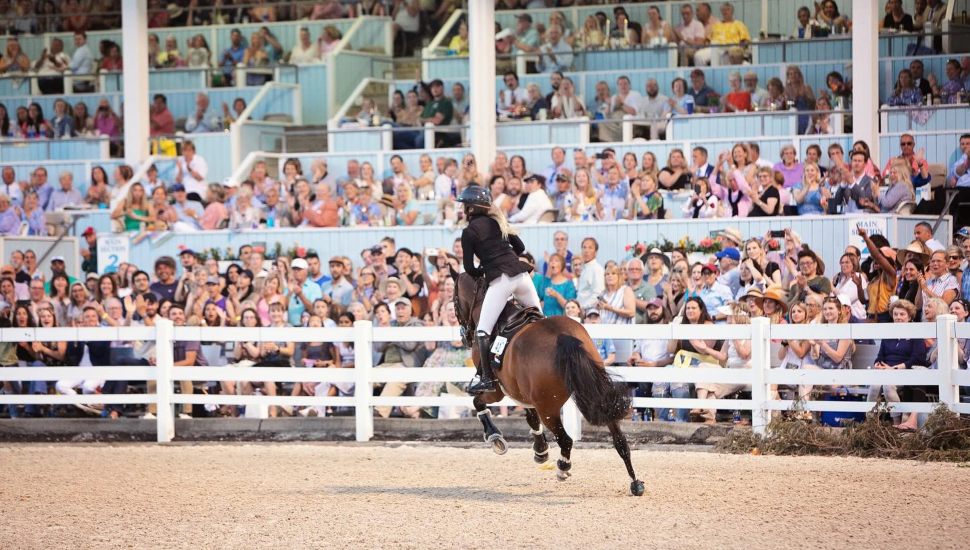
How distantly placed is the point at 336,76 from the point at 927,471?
51.6 feet

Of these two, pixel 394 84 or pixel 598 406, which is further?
pixel 394 84

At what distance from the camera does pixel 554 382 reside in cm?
1076

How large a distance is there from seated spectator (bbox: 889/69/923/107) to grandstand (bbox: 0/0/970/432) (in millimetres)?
29

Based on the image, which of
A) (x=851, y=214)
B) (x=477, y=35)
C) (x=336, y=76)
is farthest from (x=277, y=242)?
(x=851, y=214)

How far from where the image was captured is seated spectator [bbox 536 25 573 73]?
879 inches

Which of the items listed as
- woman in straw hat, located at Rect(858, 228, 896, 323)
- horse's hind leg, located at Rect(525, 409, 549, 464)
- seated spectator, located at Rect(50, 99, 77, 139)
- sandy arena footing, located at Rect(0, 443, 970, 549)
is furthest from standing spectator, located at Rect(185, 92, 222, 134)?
horse's hind leg, located at Rect(525, 409, 549, 464)

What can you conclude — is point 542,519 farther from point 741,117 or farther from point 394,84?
point 394,84

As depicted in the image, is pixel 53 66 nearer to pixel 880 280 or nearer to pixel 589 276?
pixel 589 276

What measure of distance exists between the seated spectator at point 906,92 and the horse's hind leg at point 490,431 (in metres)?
9.10

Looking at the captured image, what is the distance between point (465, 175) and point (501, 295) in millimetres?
7840

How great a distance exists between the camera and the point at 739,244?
654 inches

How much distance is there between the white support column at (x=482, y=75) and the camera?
67.4 ft

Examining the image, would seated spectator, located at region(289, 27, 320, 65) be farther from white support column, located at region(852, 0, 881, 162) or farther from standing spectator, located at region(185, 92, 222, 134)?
white support column, located at region(852, 0, 881, 162)

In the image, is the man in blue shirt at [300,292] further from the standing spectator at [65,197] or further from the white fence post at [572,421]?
the standing spectator at [65,197]
